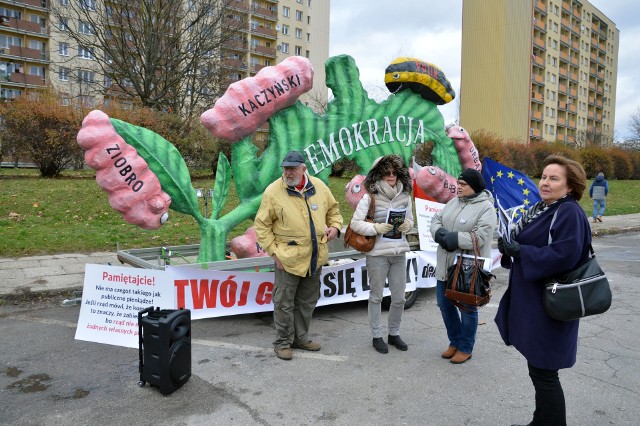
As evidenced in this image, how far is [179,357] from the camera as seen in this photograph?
382 cm

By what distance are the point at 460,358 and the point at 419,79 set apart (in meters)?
4.46

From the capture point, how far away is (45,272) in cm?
766

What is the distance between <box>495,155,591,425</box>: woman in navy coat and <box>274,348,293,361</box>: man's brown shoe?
2.16 metres

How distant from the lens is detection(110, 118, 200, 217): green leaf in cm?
548

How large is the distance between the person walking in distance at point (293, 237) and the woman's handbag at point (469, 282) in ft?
3.84

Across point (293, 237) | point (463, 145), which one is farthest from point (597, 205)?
point (293, 237)

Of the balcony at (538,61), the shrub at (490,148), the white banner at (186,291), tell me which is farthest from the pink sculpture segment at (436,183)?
the balcony at (538,61)

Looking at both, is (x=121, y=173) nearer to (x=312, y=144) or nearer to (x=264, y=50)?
(x=312, y=144)

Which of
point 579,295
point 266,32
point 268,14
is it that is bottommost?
point 579,295

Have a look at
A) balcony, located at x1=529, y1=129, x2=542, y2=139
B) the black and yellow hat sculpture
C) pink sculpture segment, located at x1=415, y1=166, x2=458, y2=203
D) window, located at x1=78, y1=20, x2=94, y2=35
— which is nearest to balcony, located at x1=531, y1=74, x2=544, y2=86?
balcony, located at x1=529, y1=129, x2=542, y2=139

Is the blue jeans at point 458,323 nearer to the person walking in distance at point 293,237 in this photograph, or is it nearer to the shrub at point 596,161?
the person walking in distance at point 293,237

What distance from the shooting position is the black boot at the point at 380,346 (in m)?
4.69

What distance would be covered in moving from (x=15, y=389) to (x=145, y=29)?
19091 mm

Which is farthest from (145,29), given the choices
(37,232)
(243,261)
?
(243,261)
